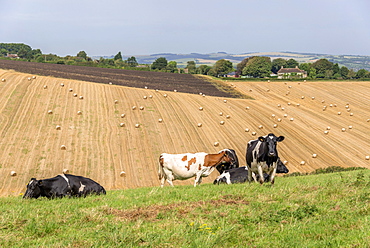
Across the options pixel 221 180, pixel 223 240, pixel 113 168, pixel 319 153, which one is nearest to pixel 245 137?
pixel 319 153

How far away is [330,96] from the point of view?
7419 cm

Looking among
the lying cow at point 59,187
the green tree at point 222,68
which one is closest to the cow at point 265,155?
the lying cow at point 59,187

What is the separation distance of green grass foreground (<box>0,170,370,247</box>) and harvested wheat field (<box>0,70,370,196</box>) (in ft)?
57.2

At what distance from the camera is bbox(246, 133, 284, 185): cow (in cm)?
1948

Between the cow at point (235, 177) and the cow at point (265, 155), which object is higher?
the cow at point (265, 155)

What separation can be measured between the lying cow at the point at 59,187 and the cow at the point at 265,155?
26.5ft

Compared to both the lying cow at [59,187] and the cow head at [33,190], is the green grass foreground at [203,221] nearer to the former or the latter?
the cow head at [33,190]

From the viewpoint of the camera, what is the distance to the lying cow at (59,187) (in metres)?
18.2

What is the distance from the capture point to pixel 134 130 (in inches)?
1699

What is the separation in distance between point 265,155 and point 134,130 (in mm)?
24813

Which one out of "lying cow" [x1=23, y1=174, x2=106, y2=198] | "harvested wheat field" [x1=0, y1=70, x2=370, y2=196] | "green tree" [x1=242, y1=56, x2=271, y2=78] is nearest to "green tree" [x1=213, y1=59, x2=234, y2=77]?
"green tree" [x1=242, y1=56, x2=271, y2=78]

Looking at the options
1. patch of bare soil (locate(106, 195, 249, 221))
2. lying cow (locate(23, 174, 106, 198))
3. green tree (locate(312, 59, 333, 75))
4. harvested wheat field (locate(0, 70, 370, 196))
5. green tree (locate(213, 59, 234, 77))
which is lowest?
green tree (locate(312, 59, 333, 75))

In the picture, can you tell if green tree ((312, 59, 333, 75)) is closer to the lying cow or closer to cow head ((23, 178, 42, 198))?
the lying cow

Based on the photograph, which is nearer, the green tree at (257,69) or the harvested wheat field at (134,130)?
the harvested wheat field at (134,130)
